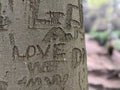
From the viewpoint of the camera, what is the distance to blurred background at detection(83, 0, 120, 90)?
8.09 m

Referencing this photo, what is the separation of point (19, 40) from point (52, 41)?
0.10m

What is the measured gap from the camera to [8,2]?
42.7 inches

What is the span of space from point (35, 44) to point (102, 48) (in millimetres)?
10634

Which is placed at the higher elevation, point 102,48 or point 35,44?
point 35,44

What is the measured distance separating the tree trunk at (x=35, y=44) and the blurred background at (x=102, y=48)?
2.99m

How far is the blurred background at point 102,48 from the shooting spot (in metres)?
8.09

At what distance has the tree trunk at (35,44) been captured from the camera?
3.57 feet

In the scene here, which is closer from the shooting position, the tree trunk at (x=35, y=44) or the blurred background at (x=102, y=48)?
the tree trunk at (x=35, y=44)

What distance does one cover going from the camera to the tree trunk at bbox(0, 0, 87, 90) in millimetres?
1088

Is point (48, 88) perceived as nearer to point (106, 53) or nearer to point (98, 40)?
point (106, 53)

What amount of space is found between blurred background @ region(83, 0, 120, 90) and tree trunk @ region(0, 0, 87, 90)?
2.99 m

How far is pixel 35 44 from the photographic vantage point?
110 centimetres

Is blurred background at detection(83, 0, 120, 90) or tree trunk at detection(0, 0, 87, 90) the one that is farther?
blurred background at detection(83, 0, 120, 90)

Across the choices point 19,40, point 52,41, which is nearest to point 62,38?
point 52,41
